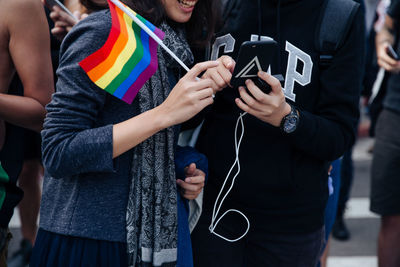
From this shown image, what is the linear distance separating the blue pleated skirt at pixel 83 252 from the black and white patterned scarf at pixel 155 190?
4cm

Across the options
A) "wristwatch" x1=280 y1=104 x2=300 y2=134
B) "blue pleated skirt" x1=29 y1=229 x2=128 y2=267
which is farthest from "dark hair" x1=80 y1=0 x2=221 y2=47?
"blue pleated skirt" x1=29 y1=229 x2=128 y2=267

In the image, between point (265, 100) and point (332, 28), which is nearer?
point (265, 100)

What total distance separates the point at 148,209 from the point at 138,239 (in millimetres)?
106

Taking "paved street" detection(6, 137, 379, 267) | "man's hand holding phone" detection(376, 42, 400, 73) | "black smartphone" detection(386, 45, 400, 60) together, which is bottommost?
"paved street" detection(6, 137, 379, 267)

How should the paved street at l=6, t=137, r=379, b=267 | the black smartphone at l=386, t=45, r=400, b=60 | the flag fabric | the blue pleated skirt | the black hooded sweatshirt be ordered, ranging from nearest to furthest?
the flag fabric, the blue pleated skirt, the black hooded sweatshirt, the black smartphone at l=386, t=45, r=400, b=60, the paved street at l=6, t=137, r=379, b=267

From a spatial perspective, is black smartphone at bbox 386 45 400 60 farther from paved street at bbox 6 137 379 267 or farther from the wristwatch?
paved street at bbox 6 137 379 267

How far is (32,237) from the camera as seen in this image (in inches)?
136

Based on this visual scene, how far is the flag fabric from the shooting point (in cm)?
146

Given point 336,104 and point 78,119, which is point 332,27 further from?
point 78,119

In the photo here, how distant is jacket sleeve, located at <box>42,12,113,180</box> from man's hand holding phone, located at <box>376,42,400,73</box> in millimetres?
2049

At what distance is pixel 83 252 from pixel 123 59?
0.62 meters

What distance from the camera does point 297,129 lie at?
1758 millimetres

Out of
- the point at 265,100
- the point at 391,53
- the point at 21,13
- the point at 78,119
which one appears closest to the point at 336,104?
the point at 265,100

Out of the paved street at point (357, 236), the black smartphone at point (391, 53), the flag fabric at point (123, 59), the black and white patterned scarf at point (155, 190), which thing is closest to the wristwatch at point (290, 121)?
the black and white patterned scarf at point (155, 190)
